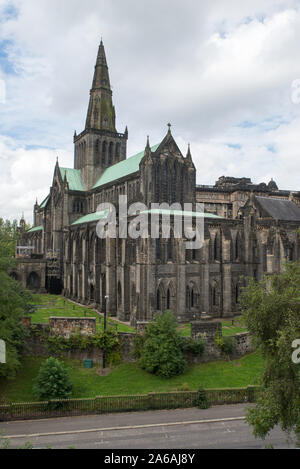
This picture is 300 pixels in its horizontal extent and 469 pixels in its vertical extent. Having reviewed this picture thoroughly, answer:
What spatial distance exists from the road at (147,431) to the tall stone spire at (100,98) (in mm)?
55893

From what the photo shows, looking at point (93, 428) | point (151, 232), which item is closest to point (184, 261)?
point (151, 232)

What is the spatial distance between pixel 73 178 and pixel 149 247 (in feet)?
122

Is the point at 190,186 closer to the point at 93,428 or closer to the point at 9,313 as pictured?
the point at 9,313

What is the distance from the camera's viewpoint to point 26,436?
21.4m

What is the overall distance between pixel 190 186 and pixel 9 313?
30469mm

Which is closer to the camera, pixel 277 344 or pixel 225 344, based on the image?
pixel 277 344

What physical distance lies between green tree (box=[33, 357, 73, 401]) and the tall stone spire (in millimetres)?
52185

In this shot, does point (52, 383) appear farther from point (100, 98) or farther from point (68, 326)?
point (100, 98)

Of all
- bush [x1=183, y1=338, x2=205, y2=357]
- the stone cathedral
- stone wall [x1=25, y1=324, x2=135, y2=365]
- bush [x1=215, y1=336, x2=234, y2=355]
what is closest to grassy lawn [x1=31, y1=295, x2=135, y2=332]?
the stone cathedral

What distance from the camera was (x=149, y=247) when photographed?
130ft

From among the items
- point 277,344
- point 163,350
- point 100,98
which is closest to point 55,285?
point 100,98

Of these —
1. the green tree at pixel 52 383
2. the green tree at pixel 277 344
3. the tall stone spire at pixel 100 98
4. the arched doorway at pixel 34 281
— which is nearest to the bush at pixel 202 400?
the green tree at pixel 52 383

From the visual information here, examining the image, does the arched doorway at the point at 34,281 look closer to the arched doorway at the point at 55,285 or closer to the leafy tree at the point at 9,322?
the arched doorway at the point at 55,285

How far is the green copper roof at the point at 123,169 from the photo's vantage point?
54.9 m
